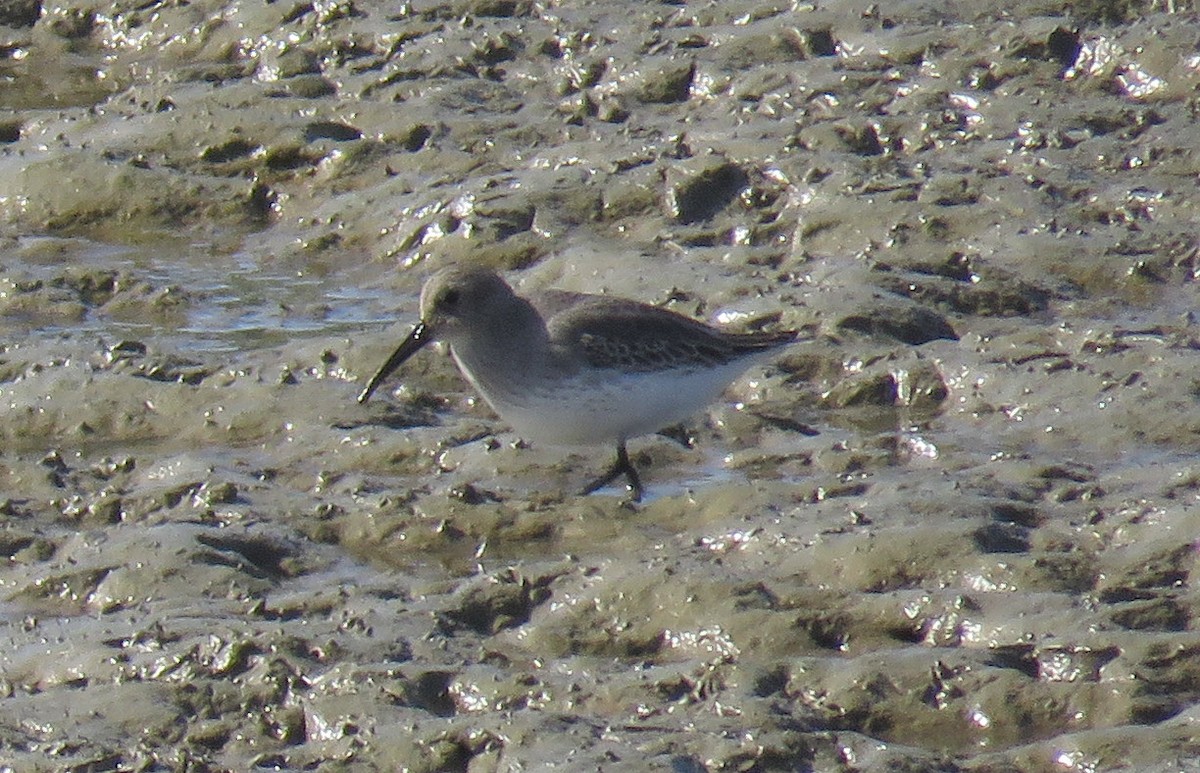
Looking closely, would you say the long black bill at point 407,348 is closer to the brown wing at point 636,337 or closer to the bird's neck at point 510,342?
the bird's neck at point 510,342

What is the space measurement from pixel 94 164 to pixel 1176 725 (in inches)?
256

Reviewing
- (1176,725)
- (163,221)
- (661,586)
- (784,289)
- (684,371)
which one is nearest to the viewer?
(1176,725)

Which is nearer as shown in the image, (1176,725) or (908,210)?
(1176,725)

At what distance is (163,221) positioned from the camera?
9.93 m

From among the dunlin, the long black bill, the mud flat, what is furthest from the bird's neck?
the mud flat

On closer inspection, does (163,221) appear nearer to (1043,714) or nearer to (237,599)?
(237,599)

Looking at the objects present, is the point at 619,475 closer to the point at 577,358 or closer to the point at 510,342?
the point at 577,358

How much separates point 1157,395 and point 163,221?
4.86 meters

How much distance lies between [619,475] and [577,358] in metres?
0.51

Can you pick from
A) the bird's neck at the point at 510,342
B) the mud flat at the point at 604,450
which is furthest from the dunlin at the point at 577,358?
the mud flat at the point at 604,450

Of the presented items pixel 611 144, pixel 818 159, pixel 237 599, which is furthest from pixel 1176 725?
pixel 611 144

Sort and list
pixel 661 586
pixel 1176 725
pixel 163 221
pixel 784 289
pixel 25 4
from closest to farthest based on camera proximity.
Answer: pixel 1176 725 → pixel 661 586 → pixel 784 289 → pixel 163 221 → pixel 25 4

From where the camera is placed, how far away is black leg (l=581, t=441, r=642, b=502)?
7055mm

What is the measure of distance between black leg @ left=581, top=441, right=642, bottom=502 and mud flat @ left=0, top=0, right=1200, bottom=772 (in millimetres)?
79
